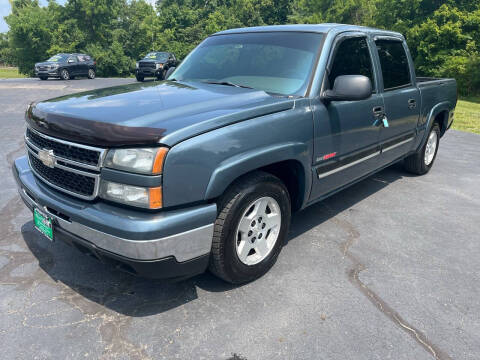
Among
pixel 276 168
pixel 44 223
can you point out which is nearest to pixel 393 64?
pixel 276 168

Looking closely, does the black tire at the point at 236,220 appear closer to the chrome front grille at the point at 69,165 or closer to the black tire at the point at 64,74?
the chrome front grille at the point at 69,165

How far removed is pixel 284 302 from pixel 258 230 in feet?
1.76

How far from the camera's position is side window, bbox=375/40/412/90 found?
4.14m

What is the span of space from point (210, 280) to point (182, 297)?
0.93 feet

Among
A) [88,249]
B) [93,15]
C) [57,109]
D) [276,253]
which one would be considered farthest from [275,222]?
[93,15]

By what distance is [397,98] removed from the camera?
166 inches

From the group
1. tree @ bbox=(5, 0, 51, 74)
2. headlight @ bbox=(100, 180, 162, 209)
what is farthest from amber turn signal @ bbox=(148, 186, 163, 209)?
tree @ bbox=(5, 0, 51, 74)

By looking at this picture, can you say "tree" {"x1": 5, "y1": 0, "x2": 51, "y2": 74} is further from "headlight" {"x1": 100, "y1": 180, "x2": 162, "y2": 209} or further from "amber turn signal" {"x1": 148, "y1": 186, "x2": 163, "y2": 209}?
"amber turn signal" {"x1": 148, "y1": 186, "x2": 163, "y2": 209}

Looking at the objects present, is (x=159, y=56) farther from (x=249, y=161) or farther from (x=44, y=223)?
(x=249, y=161)

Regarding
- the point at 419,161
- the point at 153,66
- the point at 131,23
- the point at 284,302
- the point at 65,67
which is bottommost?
the point at 284,302

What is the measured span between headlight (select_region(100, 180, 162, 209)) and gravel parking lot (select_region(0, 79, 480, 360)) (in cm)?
84

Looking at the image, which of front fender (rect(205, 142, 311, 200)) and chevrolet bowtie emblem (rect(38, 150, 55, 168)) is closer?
front fender (rect(205, 142, 311, 200))

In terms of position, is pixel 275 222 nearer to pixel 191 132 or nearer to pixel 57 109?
pixel 191 132

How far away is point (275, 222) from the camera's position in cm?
302
